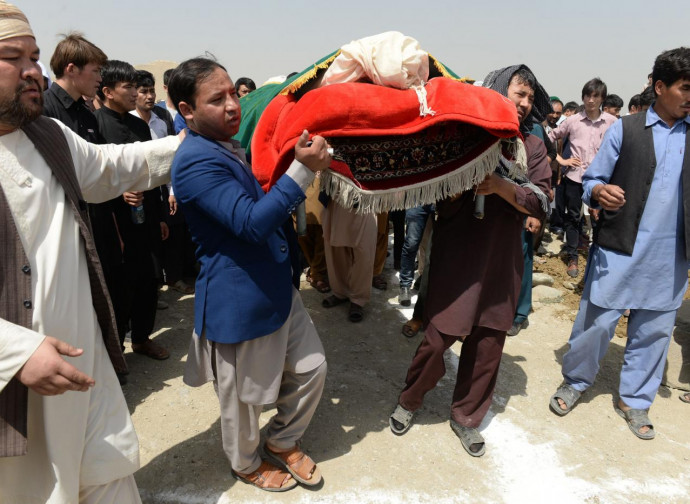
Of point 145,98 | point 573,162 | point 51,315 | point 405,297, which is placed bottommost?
point 405,297

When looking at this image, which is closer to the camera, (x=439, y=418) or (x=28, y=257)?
(x=28, y=257)

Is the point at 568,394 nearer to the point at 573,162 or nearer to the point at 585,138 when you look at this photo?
the point at 573,162

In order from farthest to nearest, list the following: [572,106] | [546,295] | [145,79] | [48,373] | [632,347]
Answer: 1. [572,106]
2. [546,295]
3. [145,79]
4. [632,347]
5. [48,373]

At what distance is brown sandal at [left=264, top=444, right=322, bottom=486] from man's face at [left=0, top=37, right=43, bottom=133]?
1941 mm

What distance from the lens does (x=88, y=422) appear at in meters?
1.80

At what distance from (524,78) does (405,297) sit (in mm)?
2578

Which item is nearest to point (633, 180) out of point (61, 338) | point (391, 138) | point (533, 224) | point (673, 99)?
point (673, 99)

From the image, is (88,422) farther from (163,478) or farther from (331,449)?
(331,449)

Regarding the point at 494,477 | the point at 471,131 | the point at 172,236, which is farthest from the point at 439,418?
the point at 172,236

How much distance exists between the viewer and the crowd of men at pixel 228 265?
5.20ft

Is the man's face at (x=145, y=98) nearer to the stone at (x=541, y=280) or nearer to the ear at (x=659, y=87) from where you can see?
the ear at (x=659, y=87)

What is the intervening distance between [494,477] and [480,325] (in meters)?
0.84

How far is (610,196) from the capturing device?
2854mm

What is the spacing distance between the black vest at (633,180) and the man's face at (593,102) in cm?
360
